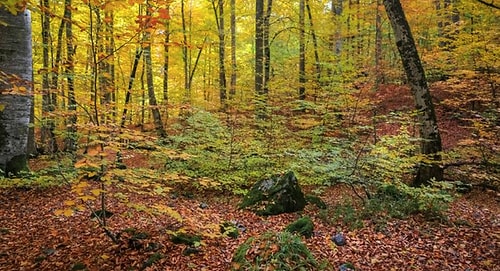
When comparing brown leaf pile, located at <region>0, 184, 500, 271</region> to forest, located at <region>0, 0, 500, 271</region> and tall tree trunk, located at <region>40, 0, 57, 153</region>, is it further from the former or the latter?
tall tree trunk, located at <region>40, 0, 57, 153</region>

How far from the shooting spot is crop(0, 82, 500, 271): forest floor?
3.94 m

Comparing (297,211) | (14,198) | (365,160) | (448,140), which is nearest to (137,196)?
(14,198)

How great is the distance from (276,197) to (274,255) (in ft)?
9.71

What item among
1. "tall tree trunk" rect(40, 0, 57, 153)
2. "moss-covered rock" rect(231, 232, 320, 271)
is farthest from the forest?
"tall tree trunk" rect(40, 0, 57, 153)

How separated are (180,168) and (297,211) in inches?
154

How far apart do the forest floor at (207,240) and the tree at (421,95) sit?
888 millimetres

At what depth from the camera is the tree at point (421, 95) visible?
6.59 meters

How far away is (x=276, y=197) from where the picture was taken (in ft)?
21.3

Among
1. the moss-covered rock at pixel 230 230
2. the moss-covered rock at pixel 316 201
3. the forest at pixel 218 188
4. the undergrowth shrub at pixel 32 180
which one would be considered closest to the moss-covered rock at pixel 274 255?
the forest at pixel 218 188

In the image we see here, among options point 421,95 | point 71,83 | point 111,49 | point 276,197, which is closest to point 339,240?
point 276,197

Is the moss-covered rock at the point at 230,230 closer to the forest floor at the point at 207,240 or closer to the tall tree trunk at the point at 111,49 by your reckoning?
the forest floor at the point at 207,240

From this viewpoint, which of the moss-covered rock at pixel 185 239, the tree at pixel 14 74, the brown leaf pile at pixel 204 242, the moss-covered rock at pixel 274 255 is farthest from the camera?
the tree at pixel 14 74

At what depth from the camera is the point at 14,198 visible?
597 centimetres

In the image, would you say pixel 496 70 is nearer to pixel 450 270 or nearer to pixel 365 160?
pixel 365 160
